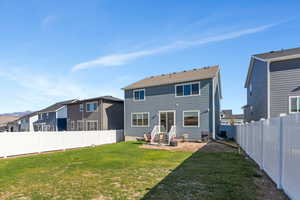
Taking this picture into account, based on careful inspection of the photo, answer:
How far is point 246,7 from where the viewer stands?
9766mm

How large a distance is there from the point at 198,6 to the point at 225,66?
9.31 m

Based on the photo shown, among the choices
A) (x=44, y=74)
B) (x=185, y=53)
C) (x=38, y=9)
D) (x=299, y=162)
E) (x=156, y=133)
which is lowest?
(x=156, y=133)

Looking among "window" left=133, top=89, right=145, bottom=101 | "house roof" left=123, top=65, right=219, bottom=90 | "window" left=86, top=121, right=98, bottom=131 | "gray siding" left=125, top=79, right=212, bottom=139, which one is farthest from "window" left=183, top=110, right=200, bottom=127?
"window" left=86, top=121, right=98, bottom=131

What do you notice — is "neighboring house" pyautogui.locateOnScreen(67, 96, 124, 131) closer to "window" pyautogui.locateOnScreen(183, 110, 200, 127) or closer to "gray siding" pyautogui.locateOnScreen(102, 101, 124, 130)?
"gray siding" pyautogui.locateOnScreen(102, 101, 124, 130)

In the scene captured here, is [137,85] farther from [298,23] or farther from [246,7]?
[298,23]

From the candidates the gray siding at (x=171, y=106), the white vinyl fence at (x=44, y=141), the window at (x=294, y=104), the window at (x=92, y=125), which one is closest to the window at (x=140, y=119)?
the gray siding at (x=171, y=106)

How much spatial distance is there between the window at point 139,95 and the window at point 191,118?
4.84 metres

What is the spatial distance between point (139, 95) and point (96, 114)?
6.54 metres

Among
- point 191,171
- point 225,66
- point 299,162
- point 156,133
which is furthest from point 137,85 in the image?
point 299,162

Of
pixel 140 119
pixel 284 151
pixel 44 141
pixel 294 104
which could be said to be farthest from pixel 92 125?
pixel 284 151

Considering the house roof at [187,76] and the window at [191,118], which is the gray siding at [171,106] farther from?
the house roof at [187,76]

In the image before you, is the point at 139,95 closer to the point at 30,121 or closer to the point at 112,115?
the point at 112,115

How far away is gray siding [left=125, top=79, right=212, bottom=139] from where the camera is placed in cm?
1422

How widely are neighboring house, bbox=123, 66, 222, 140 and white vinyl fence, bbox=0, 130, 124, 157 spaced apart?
3.95m
